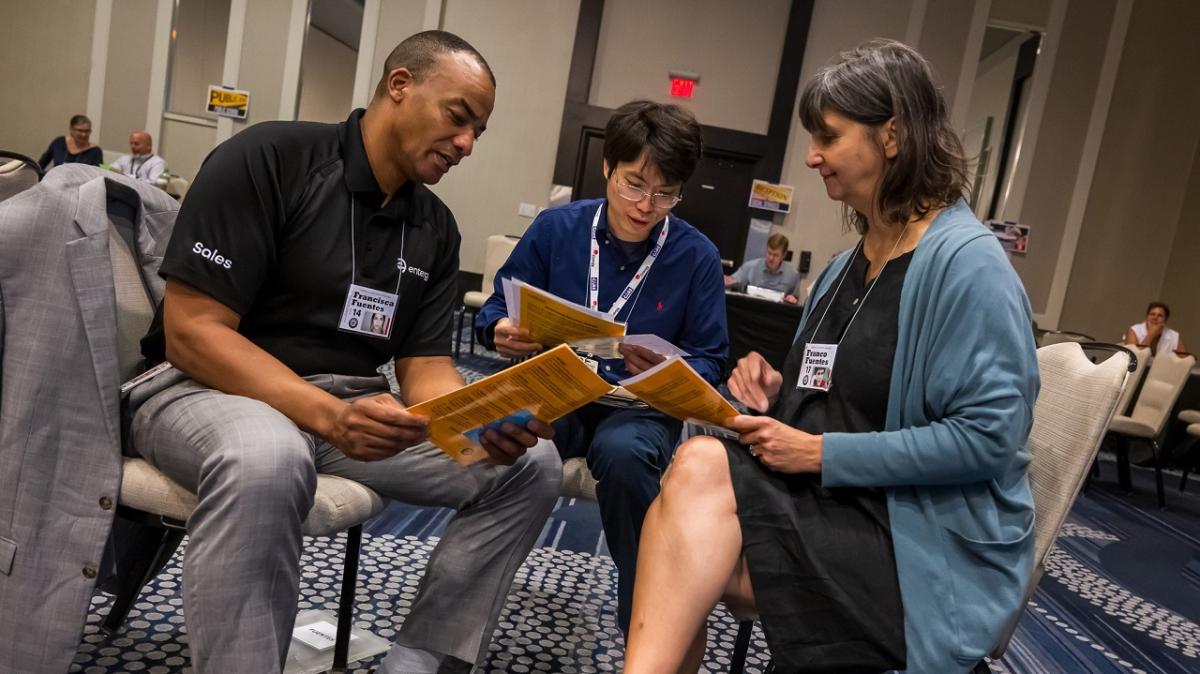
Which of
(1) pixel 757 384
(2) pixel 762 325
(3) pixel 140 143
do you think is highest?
Answer: (3) pixel 140 143

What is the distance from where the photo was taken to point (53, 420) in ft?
3.75

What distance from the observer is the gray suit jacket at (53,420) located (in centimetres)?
110

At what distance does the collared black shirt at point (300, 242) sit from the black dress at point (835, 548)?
2.24 feet

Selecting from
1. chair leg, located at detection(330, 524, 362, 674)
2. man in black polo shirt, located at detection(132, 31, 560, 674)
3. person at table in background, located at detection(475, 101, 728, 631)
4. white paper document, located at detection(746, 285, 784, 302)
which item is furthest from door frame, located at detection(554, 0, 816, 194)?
chair leg, located at detection(330, 524, 362, 674)

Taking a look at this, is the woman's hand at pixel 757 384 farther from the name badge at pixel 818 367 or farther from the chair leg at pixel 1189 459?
the chair leg at pixel 1189 459

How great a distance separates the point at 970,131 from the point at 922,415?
8.37 m

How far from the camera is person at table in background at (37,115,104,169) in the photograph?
7.66 metres

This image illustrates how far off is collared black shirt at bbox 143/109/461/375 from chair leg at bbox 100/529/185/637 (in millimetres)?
443

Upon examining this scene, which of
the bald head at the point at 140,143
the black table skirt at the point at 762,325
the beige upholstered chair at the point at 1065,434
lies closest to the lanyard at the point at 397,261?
the beige upholstered chair at the point at 1065,434

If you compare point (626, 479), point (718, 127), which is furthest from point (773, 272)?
point (626, 479)

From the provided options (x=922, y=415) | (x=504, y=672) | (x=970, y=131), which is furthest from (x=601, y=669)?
(x=970, y=131)

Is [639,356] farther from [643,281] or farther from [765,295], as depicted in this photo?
[765,295]

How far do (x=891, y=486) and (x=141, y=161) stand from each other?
8.09m

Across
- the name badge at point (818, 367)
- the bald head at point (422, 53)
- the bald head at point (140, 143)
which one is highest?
the bald head at point (422, 53)
